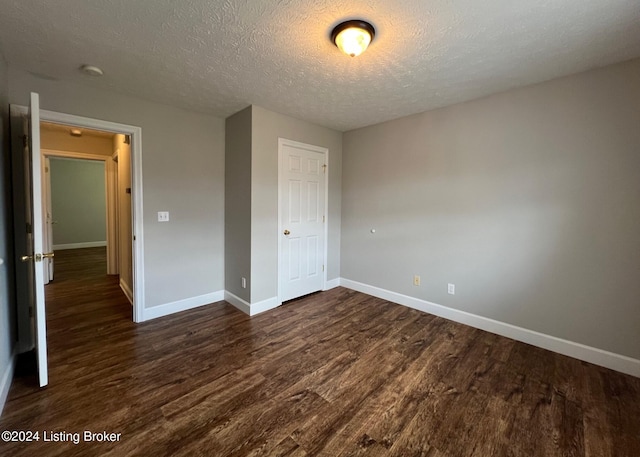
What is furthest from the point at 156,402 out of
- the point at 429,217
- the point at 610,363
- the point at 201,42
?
the point at 610,363

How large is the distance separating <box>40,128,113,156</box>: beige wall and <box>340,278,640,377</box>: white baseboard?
4947 mm

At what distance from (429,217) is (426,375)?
5.78 ft

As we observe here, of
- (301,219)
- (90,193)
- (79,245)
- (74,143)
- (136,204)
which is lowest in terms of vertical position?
(79,245)

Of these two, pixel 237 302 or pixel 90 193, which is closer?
pixel 237 302

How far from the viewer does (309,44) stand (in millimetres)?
1875

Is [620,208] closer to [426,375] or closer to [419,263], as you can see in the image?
[419,263]

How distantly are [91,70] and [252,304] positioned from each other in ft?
8.60

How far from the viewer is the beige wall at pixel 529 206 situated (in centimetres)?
214

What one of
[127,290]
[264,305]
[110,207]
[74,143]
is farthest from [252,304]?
[74,143]

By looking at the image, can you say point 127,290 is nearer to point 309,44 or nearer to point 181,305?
point 181,305

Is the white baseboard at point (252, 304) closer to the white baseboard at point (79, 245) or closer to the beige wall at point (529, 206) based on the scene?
the beige wall at point (529, 206)

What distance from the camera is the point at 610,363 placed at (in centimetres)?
220

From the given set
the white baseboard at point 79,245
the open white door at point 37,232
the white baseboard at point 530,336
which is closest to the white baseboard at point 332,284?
the white baseboard at point 530,336

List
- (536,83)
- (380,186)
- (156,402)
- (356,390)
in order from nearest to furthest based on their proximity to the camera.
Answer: (156,402), (356,390), (536,83), (380,186)
